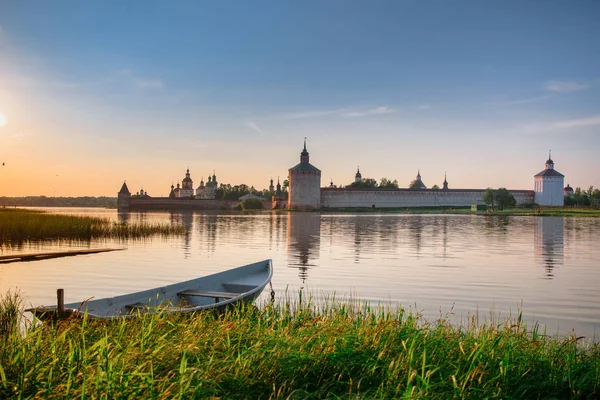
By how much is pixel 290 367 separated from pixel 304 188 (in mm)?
82407

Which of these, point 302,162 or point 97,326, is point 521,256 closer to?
point 97,326

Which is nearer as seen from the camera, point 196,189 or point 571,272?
point 571,272

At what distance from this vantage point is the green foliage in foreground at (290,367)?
3414mm

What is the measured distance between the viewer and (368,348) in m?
4.39

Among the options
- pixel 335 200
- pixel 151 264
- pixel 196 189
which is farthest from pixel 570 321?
pixel 196 189

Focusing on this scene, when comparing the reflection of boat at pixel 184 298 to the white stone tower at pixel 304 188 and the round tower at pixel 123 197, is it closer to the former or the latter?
the white stone tower at pixel 304 188

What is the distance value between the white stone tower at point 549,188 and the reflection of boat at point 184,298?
94.9 meters

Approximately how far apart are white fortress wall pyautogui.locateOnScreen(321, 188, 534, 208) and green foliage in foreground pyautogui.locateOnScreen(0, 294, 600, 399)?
268ft

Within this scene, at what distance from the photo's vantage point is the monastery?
283 ft

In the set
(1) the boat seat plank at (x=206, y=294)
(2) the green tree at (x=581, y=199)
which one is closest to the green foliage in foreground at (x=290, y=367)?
(1) the boat seat plank at (x=206, y=294)

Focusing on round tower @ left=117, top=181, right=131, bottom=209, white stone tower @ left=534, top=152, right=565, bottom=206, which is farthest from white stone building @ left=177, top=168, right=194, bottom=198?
white stone tower @ left=534, top=152, right=565, bottom=206

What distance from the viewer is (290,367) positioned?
390 centimetres

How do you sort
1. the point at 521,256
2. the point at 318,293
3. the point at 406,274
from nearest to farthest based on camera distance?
the point at 318,293
the point at 406,274
the point at 521,256

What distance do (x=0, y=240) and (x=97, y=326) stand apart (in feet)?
54.3
